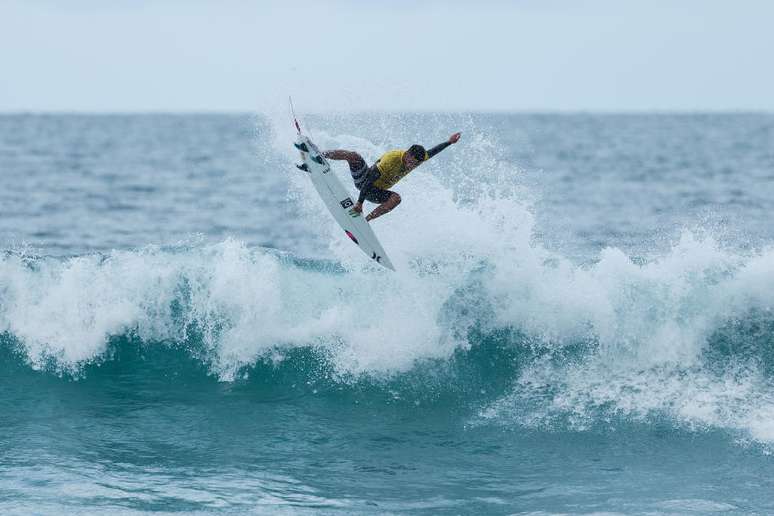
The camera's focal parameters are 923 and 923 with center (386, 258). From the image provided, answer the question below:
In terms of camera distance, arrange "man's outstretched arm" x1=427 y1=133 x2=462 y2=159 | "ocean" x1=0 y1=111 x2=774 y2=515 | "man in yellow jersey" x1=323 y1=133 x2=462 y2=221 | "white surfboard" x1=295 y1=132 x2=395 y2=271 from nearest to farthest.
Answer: "ocean" x1=0 y1=111 x2=774 y2=515 < "man's outstretched arm" x1=427 y1=133 x2=462 y2=159 < "man in yellow jersey" x1=323 y1=133 x2=462 y2=221 < "white surfboard" x1=295 y1=132 x2=395 y2=271

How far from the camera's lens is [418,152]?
11.6 m

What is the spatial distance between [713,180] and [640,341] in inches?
840

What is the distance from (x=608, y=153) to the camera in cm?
4847

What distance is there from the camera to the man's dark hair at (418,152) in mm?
11523

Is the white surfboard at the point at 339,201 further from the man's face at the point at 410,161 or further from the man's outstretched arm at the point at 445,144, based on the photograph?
the man's outstretched arm at the point at 445,144

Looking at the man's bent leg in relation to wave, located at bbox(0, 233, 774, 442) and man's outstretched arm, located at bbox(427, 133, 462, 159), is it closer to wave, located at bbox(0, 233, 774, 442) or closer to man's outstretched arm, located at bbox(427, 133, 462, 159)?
man's outstretched arm, located at bbox(427, 133, 462, 159)

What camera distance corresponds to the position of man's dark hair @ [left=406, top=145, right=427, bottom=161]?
454 inches

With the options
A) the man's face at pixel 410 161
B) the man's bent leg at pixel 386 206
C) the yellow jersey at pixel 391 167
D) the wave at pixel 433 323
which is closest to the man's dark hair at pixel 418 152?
→ the man's face at pixel 410 161

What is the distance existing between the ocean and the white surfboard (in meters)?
0.58

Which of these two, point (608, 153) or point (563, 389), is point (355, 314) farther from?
point (608, 153)

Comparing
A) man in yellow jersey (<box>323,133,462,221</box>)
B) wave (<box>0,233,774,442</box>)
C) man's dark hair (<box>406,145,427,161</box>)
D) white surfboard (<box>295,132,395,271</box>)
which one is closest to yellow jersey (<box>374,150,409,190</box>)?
man in yellow jersey (<box>323,133,462,221</box>)

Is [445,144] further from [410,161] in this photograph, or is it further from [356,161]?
[356,161]

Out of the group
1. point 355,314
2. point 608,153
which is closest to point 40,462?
point 355,314

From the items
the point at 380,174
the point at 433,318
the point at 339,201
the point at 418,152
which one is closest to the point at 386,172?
the point at 380,174
